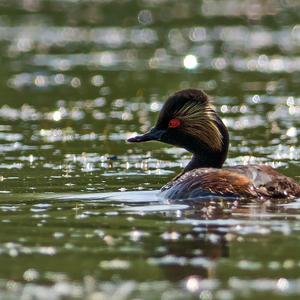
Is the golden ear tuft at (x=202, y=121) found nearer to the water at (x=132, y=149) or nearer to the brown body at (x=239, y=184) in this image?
the water at (x=132, y=149)

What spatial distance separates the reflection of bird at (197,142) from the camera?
1318cm

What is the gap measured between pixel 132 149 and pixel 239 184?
5621 mm

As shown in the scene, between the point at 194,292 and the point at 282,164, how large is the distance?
24.8ft

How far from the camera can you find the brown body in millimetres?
12945

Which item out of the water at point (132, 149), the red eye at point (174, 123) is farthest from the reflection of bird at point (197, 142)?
the water at point (132, 149)

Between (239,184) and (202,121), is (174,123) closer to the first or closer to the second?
(202,121)

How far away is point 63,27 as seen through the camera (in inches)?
1416

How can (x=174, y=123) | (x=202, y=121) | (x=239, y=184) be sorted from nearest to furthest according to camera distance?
(x=239, y=184) < (x=202, y=121) < (x=174, y=123)

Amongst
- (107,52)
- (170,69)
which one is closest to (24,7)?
(107,52)

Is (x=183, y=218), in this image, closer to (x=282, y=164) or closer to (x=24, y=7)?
(x=282, y=164)

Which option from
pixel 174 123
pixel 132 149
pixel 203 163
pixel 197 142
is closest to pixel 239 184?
pixel 203 163

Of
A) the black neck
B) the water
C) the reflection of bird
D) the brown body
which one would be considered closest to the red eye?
the reflection of bird

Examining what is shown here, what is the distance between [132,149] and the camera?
18484 millimetres

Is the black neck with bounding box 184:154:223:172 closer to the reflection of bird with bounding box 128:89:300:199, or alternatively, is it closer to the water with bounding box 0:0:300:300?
the reflection of bird with bounding box 128:89:300:199
